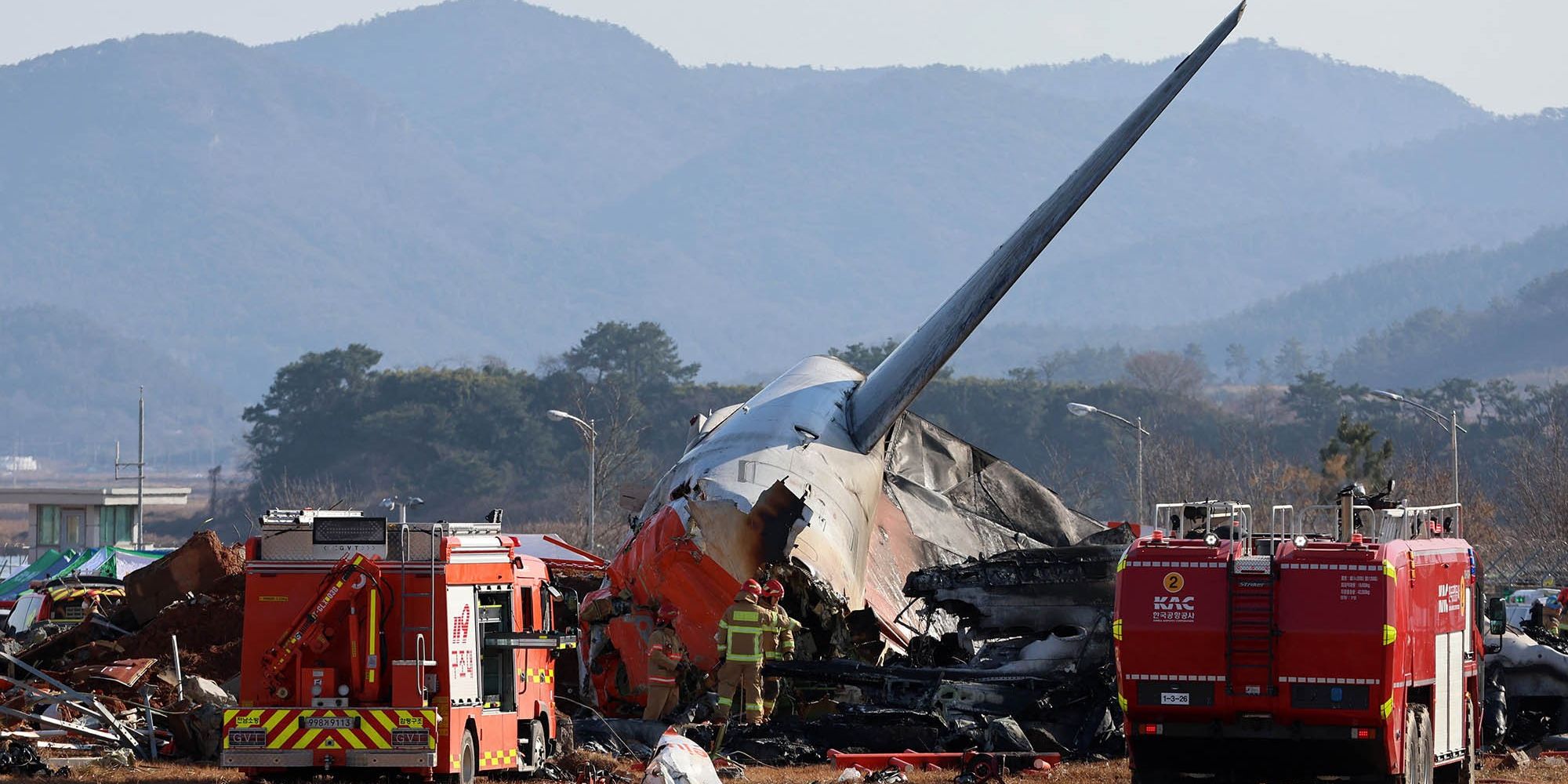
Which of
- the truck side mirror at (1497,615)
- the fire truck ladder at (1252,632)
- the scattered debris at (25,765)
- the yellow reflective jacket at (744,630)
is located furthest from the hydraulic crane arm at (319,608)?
the truck side mirror at (1497,615)

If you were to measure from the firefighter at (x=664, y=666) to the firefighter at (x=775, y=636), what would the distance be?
1188mm

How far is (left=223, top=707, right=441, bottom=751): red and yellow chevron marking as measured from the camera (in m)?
17.5

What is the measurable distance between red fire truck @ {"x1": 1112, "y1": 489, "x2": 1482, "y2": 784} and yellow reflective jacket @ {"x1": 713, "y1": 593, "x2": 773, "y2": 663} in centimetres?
645

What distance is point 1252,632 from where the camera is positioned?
17234 mm

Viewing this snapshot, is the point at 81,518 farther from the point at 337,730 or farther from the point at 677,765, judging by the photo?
the point at 677,765

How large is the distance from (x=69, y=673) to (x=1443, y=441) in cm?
9401

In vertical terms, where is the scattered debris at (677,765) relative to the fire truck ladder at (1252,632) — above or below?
below

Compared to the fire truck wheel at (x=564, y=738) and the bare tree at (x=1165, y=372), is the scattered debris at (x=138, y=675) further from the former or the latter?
the bare tree at (x=1165, y=372)

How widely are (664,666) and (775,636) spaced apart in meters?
1.84

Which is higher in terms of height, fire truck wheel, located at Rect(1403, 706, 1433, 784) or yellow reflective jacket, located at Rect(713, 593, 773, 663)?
yellow reflective jacket, located at Rect(713, 593, 773, 663)

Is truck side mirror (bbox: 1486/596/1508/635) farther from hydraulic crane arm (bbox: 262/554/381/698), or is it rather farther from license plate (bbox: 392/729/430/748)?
hydraulic crane arm (bbox: 262/554/381/698)

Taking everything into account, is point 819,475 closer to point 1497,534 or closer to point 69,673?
point 69,673

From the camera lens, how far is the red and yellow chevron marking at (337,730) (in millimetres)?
17484

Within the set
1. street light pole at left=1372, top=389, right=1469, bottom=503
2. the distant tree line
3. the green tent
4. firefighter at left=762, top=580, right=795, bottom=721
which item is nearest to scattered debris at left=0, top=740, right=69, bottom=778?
firefighter at left=762, top=580, right=795, bottom=721
